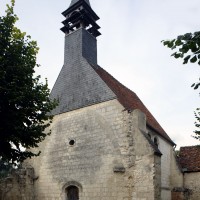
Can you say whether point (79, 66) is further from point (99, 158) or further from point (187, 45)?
point (187, 45)

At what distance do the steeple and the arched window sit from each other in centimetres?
1014

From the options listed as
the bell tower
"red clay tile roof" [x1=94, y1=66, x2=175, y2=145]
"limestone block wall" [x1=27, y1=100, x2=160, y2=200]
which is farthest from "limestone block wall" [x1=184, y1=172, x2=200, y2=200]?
the bell tower

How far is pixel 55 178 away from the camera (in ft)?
47.2

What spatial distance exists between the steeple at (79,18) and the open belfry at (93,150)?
0.83 feet

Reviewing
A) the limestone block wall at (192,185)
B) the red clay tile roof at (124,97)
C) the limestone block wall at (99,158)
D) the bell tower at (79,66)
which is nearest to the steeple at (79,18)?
the bell tower at (79,66)

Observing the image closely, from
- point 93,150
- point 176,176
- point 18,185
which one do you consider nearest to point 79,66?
point 93,150

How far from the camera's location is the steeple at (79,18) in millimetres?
18370

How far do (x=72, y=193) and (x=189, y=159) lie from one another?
7836mm

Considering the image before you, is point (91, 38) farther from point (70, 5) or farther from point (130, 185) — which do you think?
point (130, 185)

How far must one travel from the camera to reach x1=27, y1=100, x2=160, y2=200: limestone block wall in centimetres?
1172

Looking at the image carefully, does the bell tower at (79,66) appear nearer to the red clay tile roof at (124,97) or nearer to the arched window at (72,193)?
the red clay tile roof at (124,97)

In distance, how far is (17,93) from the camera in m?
8.42

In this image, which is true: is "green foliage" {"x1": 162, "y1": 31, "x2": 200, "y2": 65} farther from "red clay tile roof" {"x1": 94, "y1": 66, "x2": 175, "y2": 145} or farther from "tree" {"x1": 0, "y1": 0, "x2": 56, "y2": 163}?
"red clay tile roof" {"x1": 94, "y1": 66, "x2": 175, "y2": 145}

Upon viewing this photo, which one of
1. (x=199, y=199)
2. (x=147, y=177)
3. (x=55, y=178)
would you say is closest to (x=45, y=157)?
(x=55, y=178)
